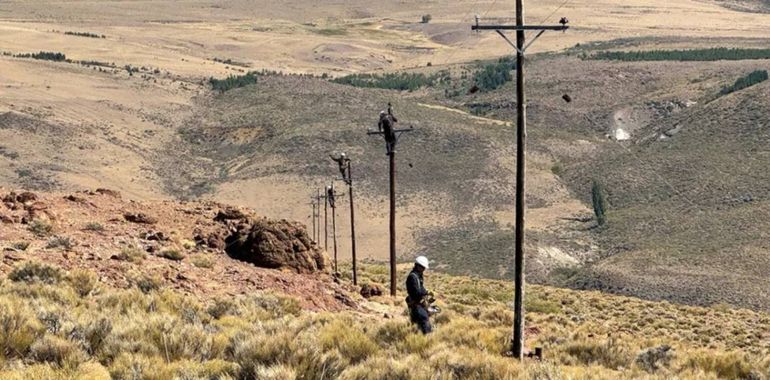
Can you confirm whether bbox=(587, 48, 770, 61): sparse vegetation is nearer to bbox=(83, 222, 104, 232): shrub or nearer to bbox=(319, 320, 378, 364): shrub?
bbox=(83, 222, 104, 232): shrub

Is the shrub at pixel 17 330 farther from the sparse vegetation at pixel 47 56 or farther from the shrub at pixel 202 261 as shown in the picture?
the sparse vegetation at pixel 47 56

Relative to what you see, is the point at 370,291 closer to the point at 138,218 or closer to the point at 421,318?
the point at 138,218

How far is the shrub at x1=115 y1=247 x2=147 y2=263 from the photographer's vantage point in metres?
21.0

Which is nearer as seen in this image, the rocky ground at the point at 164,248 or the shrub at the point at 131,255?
the rocky ground at the point at 164,248

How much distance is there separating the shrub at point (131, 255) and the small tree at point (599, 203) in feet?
187

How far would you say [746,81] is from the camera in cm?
10488

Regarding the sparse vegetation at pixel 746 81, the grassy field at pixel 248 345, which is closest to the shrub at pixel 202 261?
the grassy field at pixel 248 345

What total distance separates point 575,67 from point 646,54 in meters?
17.1

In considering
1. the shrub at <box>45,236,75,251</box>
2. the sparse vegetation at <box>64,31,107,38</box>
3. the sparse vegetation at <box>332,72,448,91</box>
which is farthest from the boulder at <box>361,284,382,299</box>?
the sparse vegetation at <box>64,31,107,38</box>

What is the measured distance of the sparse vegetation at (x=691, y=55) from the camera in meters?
135

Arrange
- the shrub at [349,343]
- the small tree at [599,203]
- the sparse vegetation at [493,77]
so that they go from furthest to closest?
1. the sparse vegetation at [493,77]
2. the small tree at [599,203]
3. the shrub at [349,343]

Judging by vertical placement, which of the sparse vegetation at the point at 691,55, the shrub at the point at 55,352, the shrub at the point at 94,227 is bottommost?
the shrub at the point at 94,227

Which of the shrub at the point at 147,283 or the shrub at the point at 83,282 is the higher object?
the shrub at the point at 83,282

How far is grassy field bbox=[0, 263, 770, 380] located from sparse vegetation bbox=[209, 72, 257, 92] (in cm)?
10889
